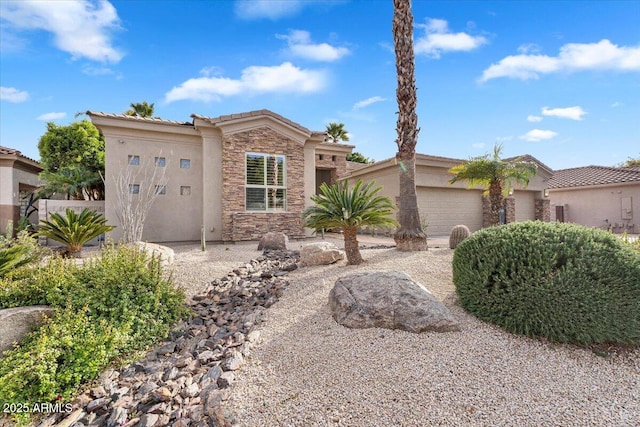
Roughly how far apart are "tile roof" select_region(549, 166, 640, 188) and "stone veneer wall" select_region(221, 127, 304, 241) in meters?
19.8

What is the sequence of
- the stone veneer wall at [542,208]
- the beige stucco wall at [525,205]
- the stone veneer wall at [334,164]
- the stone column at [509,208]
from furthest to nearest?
the stone veneer wall at [542,208]
the beige stucco wall at [525,205]
the stone column at [509,208]
the stone veneer wall at [334,164]

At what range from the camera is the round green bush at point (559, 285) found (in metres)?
3.38

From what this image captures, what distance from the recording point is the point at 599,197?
1950 centimetres

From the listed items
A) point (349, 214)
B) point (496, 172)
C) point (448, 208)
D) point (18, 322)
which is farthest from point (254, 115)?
point (448, 208)

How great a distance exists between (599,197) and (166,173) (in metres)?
25.5

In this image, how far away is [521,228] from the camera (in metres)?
4.19

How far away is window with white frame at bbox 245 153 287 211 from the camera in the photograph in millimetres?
12289

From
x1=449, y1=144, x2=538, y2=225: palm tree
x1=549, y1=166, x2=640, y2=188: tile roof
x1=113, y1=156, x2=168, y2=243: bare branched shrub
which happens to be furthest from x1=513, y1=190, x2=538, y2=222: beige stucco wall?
x1=113, y1=156, x2=168, y2=243: bare branched shrub

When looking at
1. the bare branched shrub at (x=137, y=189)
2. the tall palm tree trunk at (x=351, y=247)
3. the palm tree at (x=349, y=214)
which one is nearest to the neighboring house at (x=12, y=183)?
the bare branched shrub at (x=137, y=189)

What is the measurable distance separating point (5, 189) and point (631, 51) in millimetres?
22520

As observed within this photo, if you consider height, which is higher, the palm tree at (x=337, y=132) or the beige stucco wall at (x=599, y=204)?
the palm tree at (x=337, y=132)

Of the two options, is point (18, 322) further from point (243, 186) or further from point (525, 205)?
point (525, 205)

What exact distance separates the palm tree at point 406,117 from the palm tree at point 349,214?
191cm

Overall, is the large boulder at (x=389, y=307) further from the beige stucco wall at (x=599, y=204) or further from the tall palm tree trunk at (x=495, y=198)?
the beige stucco wall at (x=599, y=204)
